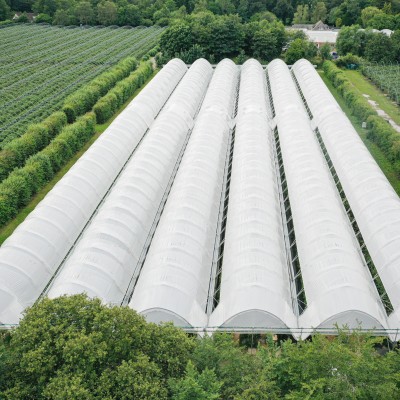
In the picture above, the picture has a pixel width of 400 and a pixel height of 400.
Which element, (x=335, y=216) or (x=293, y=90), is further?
(x=293, y=90)

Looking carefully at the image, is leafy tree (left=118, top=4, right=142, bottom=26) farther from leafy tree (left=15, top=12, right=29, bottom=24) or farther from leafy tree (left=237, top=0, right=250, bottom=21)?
leafy tree (left=237, top=0, right=250, bottom=21)

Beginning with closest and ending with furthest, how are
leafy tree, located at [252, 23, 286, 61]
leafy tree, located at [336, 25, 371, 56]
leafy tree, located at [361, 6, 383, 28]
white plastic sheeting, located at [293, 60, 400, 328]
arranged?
white plastic sheeting, located at [293, 60, 400, 328], leafy tree, located at [252, 23, 286, 61], leafy tree, located at [336, 25, 371, 56], leafy tree, located at [361, 6, 383, 28]

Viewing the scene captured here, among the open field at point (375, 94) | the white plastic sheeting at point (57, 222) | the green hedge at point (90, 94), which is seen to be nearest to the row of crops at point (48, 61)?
the green hedge at point (90, 94)

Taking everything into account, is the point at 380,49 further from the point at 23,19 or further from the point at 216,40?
the point at 23,19

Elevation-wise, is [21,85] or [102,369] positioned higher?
[102,369]

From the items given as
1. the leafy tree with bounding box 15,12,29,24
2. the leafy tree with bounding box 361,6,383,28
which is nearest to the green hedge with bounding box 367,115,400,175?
the leafy tree with bounding box 361,6,383,28

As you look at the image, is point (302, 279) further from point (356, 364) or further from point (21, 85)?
A: point (21, 85)

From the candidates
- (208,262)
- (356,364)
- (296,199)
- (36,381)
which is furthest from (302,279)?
(36,381)

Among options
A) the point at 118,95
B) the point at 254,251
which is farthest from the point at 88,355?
the point at 118,95
